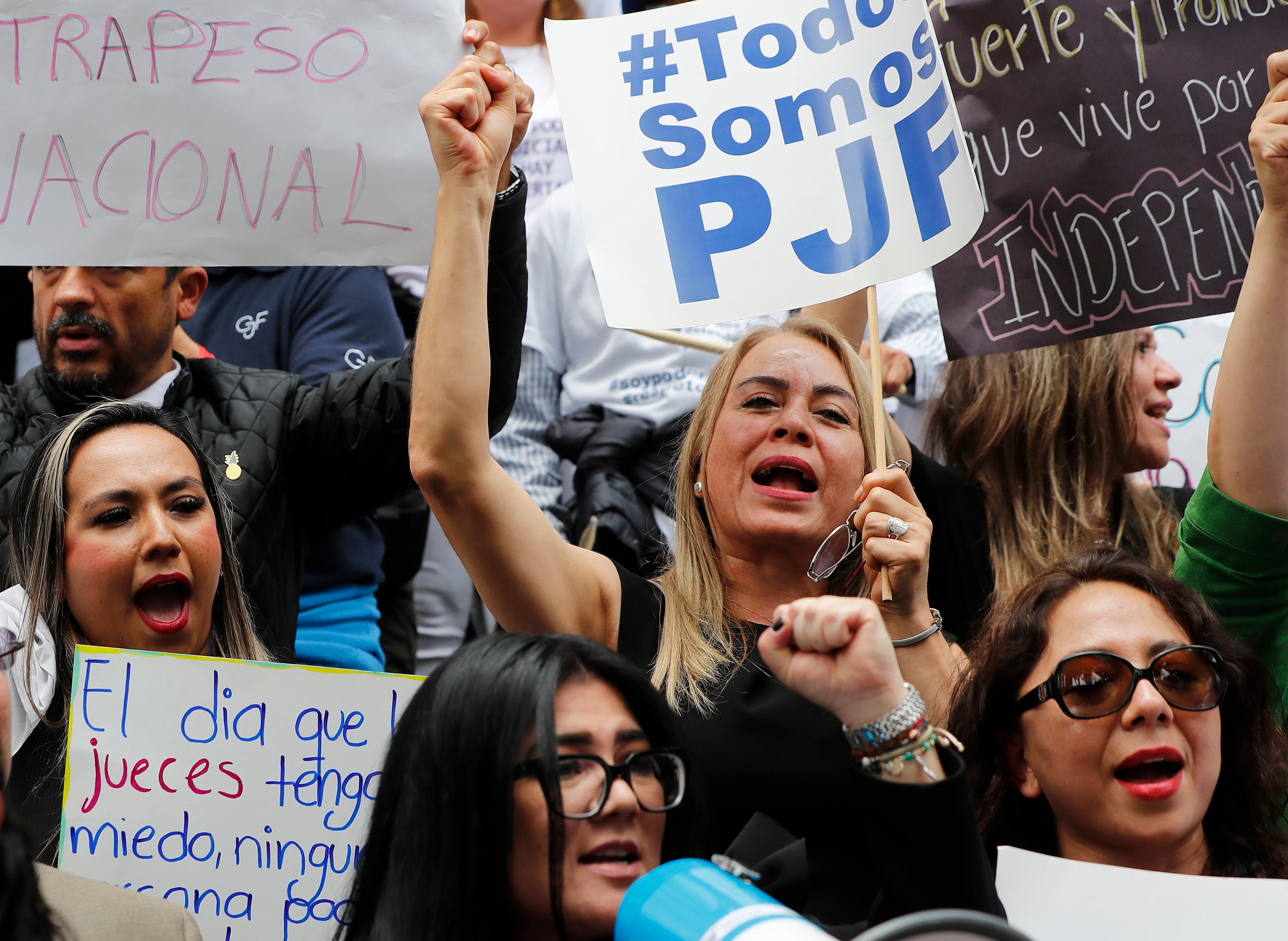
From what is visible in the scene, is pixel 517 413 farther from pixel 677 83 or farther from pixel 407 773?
pixel 407 773

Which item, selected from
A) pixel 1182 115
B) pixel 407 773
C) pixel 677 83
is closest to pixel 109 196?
pixel 677 83

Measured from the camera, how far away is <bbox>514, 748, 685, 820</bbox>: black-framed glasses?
6.59 ft

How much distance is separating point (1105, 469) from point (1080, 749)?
4.77 ft

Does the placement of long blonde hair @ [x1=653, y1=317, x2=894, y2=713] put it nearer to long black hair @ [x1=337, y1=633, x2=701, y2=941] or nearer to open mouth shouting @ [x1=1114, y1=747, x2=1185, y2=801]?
long black hair @ [x1=337, y1=633, x2=701, y2=941]

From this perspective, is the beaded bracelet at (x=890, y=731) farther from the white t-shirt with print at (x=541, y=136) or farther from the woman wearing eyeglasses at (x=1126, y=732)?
the white t-shirt with print at (x=541, y=136)

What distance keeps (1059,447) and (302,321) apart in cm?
211

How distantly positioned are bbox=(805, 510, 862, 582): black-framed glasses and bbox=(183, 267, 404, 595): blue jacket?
5.24ft

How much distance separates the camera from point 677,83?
10.3 feet

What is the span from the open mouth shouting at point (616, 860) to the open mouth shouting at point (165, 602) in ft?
4.43

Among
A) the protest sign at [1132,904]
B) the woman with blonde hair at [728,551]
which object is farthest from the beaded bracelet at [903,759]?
the protest sign at [1132,904]

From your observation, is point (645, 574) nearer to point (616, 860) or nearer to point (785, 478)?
point (785, 478)

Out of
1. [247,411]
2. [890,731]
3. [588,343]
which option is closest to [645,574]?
[588,343]

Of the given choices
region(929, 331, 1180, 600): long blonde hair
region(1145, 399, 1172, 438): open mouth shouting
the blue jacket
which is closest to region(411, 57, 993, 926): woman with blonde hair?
region(929, 331, 1180, 600): long blonde hair

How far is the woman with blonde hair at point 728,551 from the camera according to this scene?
2551 mm
